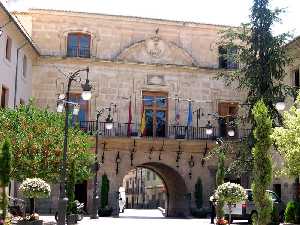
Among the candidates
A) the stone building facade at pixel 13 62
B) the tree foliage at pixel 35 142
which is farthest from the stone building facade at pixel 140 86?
the tree foliage at pixel 35 142

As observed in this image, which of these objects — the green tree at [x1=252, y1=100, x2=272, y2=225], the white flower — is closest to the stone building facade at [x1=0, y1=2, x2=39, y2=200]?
the white flower

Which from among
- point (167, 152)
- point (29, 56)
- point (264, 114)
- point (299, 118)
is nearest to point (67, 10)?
point (29, 56)

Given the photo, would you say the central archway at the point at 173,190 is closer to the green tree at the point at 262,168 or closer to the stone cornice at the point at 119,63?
the stone cornice at the point at 119,63

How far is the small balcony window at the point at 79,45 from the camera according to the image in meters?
35.0

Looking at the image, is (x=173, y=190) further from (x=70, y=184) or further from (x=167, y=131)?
(x=70, y=184)

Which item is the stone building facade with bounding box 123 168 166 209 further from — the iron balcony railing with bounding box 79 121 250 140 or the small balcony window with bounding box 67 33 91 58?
the small balcony window with bounding box 67 33 91 58

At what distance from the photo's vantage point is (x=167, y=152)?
115 ft

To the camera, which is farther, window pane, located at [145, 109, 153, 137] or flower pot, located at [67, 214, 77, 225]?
window pane, located at [145, 109, 153, 137]

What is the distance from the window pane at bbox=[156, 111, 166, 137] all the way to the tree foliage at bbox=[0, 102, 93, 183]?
40.1 ft

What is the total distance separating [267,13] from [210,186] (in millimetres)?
12192

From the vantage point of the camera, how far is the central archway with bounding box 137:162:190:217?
35.6 metres

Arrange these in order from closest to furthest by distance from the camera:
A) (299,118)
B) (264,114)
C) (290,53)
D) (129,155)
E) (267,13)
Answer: (264,114) < (299,118) < (267,13) < (290,53) < (129,155)

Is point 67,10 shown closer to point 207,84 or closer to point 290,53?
point 207,84

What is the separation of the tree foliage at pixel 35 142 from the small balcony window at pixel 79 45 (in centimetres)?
1141
